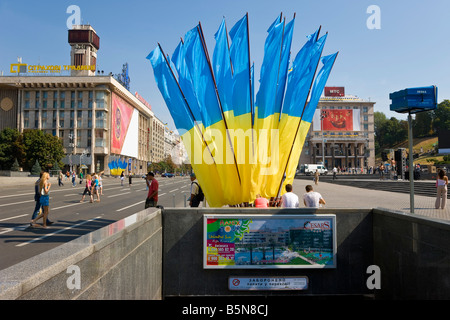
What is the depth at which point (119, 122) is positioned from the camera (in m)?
86.8

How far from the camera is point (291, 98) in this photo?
9.13 meters

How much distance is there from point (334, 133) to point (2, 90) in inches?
3675

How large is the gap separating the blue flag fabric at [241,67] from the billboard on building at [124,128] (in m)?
77.4

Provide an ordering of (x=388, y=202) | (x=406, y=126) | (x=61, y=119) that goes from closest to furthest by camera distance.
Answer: (x=388, y=202), (x=61, y=119), (x=406, y=126)

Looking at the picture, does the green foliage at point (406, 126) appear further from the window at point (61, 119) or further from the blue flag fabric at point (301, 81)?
the blue flag fabric at point (301, 81)

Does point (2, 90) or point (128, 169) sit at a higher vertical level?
point (2, 90)

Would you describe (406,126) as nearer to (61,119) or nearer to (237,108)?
(61,119)

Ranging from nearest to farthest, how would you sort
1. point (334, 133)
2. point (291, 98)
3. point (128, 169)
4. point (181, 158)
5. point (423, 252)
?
point (423, 252) → point (291, 98) → point (181, 158) → point (128, 169) → point (334, 133)

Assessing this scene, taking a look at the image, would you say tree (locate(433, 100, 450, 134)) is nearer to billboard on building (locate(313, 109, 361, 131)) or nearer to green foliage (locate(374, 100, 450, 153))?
green foliage (locate(374, 100, 450, 153))

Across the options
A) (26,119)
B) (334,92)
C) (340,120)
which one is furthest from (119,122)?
(334,92)

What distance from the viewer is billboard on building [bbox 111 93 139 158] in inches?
3260

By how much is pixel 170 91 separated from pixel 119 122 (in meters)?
82.8

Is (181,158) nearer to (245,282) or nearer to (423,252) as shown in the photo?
(245,282)
